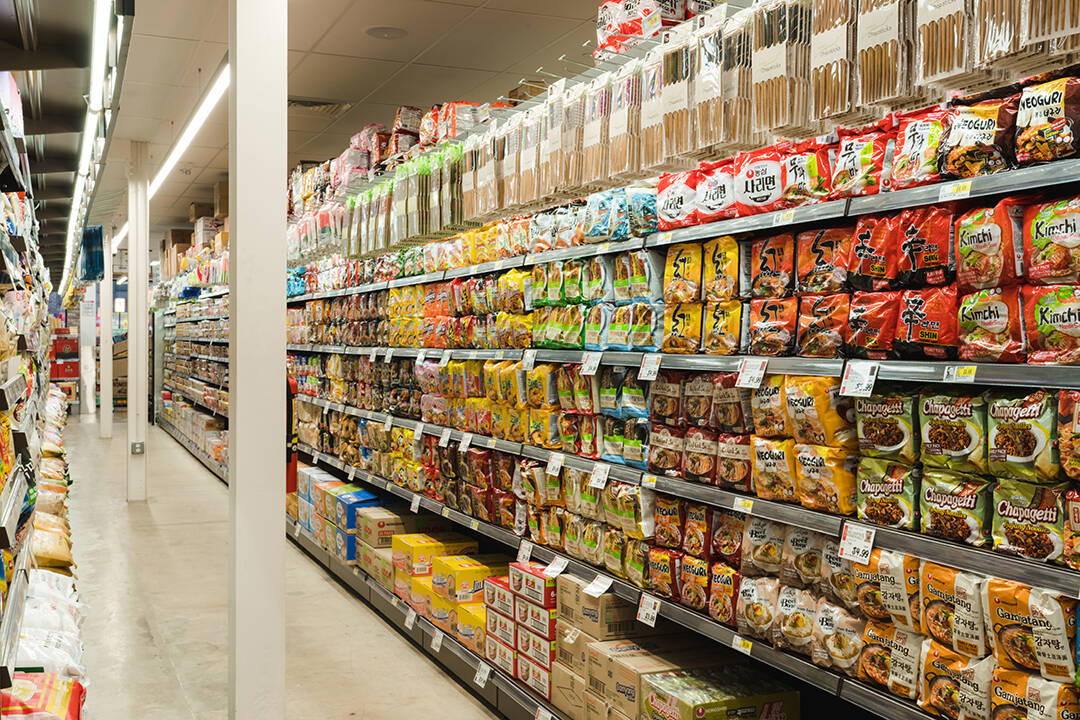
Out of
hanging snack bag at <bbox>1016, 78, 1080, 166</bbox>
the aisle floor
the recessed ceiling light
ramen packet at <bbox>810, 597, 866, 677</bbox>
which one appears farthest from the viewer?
the recessed ceiling light

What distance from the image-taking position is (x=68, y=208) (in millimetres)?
8266

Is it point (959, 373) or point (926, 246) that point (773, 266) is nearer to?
point (926, 246)

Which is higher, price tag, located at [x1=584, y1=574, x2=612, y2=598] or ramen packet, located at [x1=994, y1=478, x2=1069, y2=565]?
ramen packet, located at [x1=994, y1=478, x2=1069, y2=565]

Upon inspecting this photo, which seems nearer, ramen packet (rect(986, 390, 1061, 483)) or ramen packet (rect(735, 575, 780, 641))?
ramen packet (rect(986, 390, 1061, 483))

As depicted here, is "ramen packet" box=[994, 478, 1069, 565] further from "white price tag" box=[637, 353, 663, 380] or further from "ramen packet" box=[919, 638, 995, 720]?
"white price tag" box=[637, 353, 663, 380]

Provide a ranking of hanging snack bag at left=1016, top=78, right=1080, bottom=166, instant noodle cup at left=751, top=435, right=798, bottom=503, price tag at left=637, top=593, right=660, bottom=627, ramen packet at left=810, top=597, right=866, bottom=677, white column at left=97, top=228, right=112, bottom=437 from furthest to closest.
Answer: white column at left=97, top=228, right=112, bottom=437
price tag at left=637, top=593, right=660, bottom=627
instant noodle cup at left=751, top=435, right=798, bottom=503
ramen packet at left=810, top=597, right=866, bottom=677
hanging snack bag at left=1016, top=78, right=1080, bottom=166

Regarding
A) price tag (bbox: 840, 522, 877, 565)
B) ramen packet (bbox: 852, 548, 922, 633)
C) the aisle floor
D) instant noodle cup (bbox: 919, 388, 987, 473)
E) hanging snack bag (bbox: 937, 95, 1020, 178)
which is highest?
hanging snack bag (bbox: 937, 95, 1020, 178)

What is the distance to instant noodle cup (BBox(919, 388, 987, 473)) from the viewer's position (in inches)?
Result: 82.5

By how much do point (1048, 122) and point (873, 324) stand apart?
625 millimetres

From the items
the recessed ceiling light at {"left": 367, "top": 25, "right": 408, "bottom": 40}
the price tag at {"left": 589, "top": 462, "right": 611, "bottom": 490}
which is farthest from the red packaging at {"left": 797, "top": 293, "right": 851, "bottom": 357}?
the recessed ceiling light at {"left": 367, "top": 25, "right": 408, "bottom": 40}

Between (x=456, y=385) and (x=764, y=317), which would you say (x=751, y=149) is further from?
(x=456, y=385)

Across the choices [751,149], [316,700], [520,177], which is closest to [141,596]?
[316,700]

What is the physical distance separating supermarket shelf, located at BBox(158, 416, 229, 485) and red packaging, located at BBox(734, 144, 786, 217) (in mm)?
5865

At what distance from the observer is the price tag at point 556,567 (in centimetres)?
362
